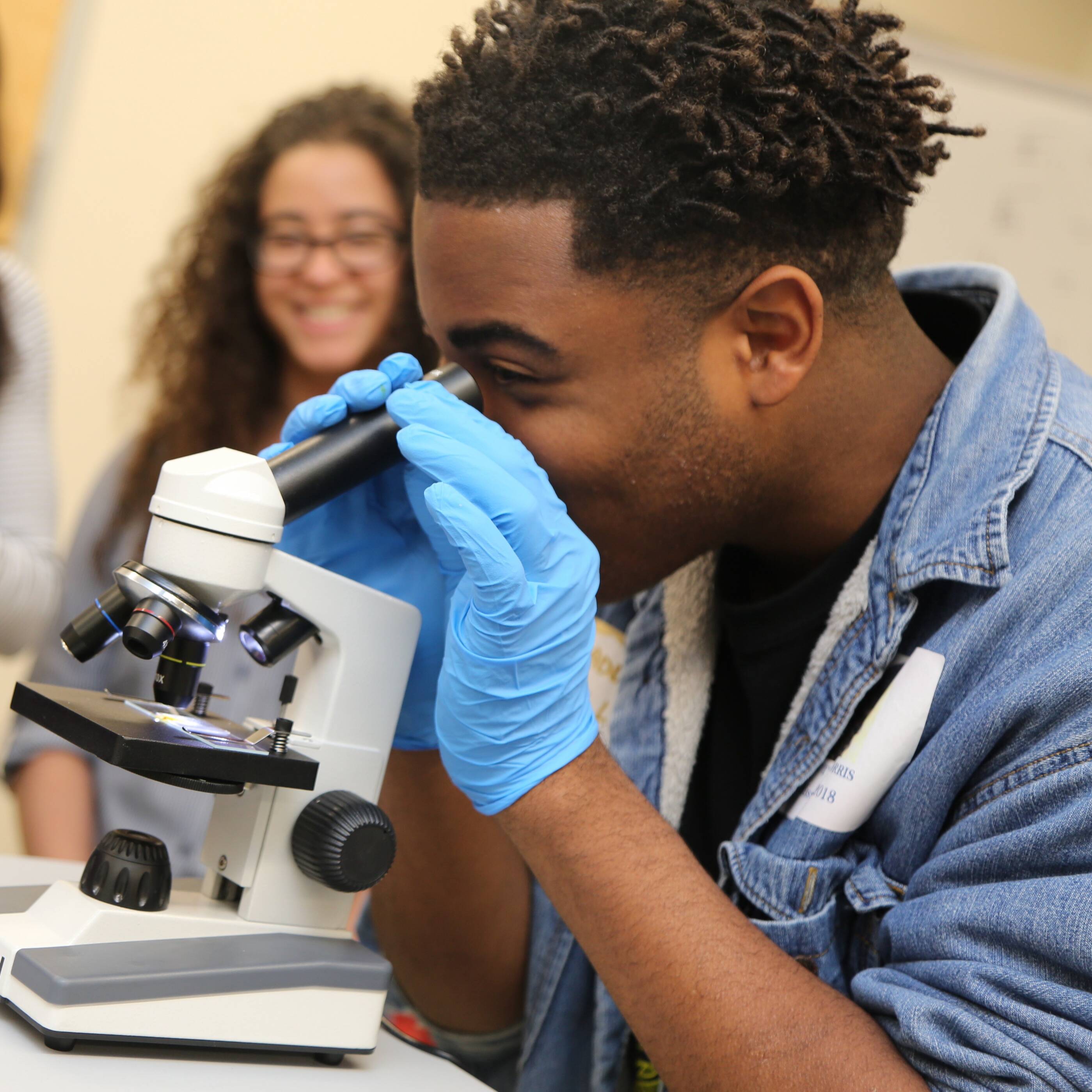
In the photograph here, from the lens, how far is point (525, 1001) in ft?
4.12

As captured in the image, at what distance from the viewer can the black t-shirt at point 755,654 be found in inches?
44.0

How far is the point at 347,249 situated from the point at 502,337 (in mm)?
915

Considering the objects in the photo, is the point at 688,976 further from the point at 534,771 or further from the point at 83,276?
the point at 83,276

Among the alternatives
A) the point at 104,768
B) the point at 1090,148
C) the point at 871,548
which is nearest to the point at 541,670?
the point at 871,548

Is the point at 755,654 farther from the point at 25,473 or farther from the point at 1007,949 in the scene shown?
the point at 25,473

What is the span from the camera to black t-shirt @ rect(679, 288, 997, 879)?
112 centimetres

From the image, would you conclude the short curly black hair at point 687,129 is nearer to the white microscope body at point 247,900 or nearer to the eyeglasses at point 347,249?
the white microscope body at point 247,900

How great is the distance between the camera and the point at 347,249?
1.79 m

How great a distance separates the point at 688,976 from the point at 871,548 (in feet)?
1.48

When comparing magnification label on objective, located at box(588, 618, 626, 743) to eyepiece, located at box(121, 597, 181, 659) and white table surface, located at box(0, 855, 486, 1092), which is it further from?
eyepiece, located at box(121, 597, 181, 659)

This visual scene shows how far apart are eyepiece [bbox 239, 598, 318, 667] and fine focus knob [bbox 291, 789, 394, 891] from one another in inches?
4.5

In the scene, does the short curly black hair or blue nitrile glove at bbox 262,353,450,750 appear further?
blue nitrile glove at bbox 262,353,450,750

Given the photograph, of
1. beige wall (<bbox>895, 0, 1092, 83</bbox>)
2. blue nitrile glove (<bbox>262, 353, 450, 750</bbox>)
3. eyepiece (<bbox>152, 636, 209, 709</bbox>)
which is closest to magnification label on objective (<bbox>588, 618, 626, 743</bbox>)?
blue nitrile glove (<bbox>262, 353, 450, 750</bbox>)

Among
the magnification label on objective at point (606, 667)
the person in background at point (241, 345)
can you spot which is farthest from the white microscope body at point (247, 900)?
the person in background at point (241, 345)
